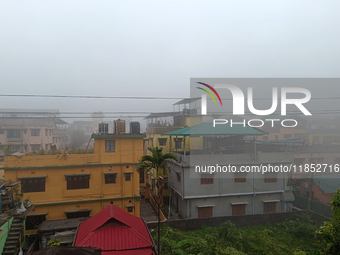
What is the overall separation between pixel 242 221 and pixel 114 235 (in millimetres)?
8684

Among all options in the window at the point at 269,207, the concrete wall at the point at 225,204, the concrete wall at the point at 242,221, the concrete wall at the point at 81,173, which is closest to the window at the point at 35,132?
the concrete wall at the point at 81,173

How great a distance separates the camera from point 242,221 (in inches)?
543

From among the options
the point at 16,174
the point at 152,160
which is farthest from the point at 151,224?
the point at 16,174

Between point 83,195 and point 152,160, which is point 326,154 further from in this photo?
point 83,195

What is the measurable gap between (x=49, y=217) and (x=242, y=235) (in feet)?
36.4

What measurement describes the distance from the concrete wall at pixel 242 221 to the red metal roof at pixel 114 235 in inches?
173

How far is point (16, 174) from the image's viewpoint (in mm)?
13117

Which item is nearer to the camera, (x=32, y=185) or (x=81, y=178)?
(x=32, y=185)

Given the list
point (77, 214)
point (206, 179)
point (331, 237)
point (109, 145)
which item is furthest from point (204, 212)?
point (331, 237)

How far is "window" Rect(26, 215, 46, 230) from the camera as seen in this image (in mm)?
13074

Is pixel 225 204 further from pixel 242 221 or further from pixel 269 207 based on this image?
pixel 269 207

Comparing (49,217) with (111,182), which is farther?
(111,182)

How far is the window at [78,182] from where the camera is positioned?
13.8 metres

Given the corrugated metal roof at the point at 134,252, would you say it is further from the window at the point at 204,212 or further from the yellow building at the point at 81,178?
the window at the point at 204,212
